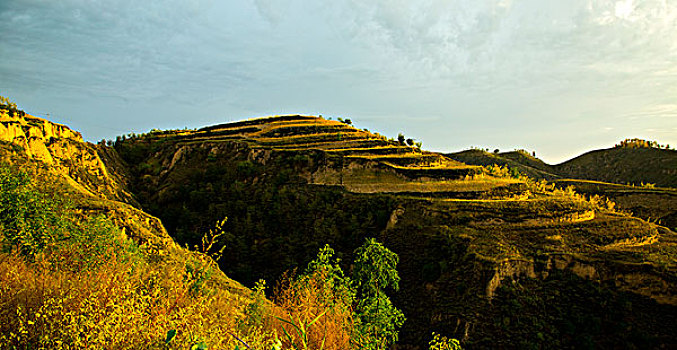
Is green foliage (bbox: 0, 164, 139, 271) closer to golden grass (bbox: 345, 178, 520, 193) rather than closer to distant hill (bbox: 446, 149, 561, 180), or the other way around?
golden grass (bbox: 345, 178, 520, 193)

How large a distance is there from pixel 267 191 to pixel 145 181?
61.0 ft

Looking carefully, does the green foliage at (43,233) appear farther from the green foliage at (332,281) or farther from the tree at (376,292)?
the tree at (376,292)

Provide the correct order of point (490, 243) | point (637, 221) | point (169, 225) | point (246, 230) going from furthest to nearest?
1. point (169, 225)
2. point (246, 230)
3. point (637, 221)
4. point (490, 243)

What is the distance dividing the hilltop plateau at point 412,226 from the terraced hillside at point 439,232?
97mm

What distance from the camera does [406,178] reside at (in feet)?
112

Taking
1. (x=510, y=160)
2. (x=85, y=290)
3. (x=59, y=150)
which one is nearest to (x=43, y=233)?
(x=85, y=290)

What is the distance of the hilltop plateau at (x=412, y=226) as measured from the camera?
18422 mm

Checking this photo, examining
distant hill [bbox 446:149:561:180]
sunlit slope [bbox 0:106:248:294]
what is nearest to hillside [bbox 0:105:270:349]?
sunlit slope [bbox 0:106:248:294]

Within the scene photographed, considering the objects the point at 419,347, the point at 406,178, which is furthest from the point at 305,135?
the point at 419,347

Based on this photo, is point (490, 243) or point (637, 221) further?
point (637, 221)

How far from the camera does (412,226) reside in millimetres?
27172

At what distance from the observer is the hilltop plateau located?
→ 18422 millimetres

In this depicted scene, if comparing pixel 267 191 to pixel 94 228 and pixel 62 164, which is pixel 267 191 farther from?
pixel 94 228

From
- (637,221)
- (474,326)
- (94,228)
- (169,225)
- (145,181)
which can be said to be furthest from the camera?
(145,181)
